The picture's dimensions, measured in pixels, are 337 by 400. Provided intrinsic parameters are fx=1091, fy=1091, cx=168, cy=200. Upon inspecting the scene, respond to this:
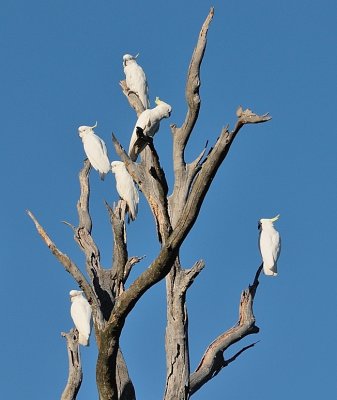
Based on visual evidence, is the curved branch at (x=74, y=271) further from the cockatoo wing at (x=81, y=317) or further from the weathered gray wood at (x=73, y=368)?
the cockatoo wing at (x=81, y=317)

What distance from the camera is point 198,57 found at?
945 centimetres

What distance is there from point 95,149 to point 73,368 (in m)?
4.44

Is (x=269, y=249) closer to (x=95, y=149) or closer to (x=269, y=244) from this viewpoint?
(x=269, y=244)

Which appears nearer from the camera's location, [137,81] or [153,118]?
[153,118]

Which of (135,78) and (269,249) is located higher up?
(135,78)

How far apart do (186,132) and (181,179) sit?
1.47 feet

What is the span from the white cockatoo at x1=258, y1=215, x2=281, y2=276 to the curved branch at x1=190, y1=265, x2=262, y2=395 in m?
1.56

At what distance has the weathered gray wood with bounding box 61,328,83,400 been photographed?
35.5 feet

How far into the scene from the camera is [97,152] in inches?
573

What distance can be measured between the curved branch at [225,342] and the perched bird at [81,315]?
188cm

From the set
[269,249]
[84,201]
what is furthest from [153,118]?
[269,249]

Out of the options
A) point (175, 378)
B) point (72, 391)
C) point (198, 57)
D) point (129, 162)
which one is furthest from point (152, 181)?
point (72, 391)

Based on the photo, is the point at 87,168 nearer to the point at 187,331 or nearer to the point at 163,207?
the point at 187,331

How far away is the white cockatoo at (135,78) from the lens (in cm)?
1325
